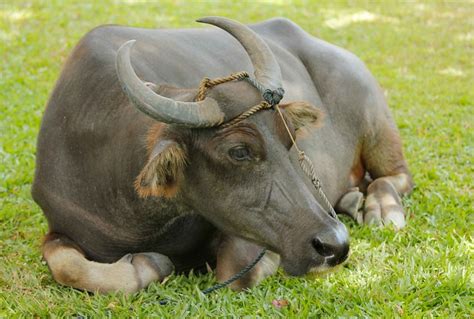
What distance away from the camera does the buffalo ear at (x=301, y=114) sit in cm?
356

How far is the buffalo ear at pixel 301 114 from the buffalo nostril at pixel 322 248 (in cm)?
71

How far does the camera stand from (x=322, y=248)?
3125mm

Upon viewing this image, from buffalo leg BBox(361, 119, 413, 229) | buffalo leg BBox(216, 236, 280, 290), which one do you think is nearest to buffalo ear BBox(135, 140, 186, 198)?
buffalo leg BBox(216, 236, 280, 290)

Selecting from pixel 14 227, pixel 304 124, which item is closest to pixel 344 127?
pixel 304 124

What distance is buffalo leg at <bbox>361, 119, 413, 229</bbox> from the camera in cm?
484

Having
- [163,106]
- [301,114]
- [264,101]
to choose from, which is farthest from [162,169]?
[301,114]

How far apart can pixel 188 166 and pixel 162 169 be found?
0.17 meters

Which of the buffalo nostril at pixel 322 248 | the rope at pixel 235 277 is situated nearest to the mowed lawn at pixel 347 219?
the rope at pixel 235 277

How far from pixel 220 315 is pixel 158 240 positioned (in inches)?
27.7

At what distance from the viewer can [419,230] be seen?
14.9 ft

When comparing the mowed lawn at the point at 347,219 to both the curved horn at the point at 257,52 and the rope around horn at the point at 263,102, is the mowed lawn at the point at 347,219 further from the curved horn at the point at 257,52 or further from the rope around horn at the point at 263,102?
the curved horn at the point at 257,52

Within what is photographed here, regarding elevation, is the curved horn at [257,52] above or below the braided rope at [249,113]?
above

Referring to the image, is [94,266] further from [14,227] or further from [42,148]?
[14,227]

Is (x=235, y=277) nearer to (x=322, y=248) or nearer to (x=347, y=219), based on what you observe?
(x=322, y=248)
